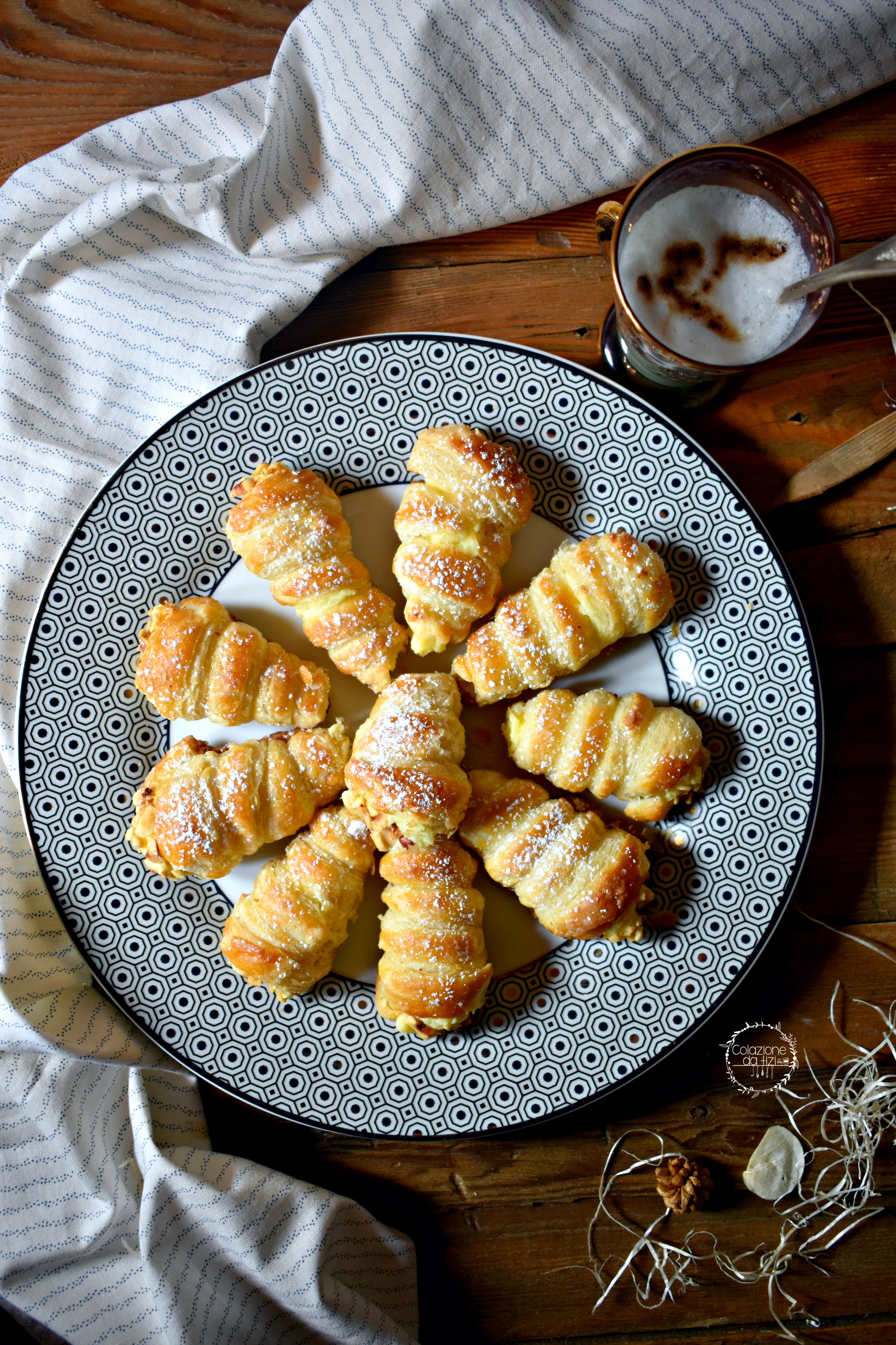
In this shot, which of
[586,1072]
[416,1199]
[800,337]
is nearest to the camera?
[800,337]

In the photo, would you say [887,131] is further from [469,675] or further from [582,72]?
[469,675]

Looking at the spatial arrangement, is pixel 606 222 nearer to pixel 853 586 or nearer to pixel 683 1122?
pixel 853 586

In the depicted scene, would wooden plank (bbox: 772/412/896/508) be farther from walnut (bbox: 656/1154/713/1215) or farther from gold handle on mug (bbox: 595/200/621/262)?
walnut (bbox: 656/1154/713/1215)

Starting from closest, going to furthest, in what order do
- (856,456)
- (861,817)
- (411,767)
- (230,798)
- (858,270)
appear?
(858,270), (411,767), (230,798), (856,456), (861,817)

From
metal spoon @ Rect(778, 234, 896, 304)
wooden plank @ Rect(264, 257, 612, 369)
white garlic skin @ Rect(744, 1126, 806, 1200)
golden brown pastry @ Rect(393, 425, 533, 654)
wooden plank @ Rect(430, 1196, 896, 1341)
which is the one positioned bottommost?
wooden plank @ Rect(430, 1196, 896, 1341)

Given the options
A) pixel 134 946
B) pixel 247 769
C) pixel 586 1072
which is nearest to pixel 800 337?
pixel 247 769

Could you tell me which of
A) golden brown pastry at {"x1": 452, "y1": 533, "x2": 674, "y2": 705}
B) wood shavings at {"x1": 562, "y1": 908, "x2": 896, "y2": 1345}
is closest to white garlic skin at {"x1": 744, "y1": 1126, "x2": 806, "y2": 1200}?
wood shavings at {"x1": 562, "y1": 908, "x2": 896, "y2": 1345}

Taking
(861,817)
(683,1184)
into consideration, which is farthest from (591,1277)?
(861,817)
